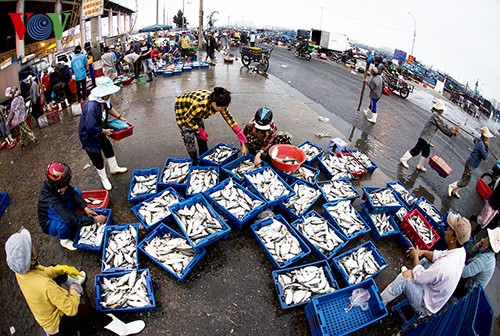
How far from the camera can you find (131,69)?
451 inches

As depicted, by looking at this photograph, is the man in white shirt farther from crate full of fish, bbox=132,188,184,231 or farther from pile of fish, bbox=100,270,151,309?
crate full of fish, bbox=132,188,184,231

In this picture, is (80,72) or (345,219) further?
(80,72)

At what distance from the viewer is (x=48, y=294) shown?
2188 mm

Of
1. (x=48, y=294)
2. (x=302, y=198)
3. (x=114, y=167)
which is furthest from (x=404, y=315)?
(x=114, y=167)

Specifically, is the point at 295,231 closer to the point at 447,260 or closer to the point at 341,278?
the point at 341,278

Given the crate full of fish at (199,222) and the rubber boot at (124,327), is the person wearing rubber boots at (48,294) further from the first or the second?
the crate full of fish at (199,222)

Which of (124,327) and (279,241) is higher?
(279,241)

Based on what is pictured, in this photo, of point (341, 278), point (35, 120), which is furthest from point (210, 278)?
point (35, 120)

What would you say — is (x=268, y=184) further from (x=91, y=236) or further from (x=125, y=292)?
(x=91, y=236)

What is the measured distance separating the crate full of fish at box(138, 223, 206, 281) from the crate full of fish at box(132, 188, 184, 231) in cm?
20

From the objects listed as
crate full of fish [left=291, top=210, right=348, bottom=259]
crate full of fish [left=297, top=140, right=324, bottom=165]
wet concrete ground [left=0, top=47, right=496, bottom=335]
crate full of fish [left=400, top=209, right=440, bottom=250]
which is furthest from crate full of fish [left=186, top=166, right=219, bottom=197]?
crate full of fish [left=400, top=209, right=440, bottom=250]

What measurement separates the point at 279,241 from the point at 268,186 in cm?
96

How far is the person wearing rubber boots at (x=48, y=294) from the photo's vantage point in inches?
78.1

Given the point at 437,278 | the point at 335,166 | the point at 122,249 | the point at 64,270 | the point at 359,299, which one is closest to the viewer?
the point at 64,270
